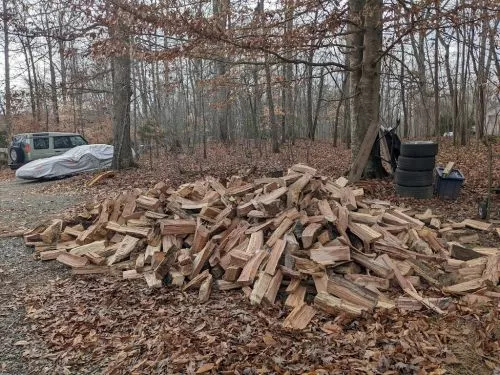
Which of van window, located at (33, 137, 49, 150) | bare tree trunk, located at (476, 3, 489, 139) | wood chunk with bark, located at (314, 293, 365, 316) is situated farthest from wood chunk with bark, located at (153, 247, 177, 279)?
bare tree trunk, located at (476, 3, 489, 139)

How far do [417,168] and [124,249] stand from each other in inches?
207

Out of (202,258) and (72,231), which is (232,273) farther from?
(72,231)

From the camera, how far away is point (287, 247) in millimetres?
4422

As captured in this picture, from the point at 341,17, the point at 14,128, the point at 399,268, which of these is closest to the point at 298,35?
the point at 341,17

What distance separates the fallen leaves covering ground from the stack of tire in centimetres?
420

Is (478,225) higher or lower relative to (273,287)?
higher

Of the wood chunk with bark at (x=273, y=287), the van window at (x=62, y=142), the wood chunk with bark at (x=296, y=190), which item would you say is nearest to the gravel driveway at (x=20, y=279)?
the wood chunk with bark at (x=273, y=287)

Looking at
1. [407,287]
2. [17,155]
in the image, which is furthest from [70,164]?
[407,287]

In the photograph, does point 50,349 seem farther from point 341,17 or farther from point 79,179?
point 79,179

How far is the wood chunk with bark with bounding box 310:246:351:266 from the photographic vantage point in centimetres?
419

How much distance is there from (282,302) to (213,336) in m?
0.86

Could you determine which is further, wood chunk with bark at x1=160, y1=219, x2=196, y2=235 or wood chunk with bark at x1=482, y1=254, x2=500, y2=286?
wood chunk with bark at x1=160, y1=219, x2=196, y2=235

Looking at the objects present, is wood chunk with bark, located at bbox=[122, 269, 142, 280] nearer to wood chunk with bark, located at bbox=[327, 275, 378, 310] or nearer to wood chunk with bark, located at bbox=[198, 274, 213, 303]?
wood chunk with bark, located at bbox=[198, 274, 213, 303]

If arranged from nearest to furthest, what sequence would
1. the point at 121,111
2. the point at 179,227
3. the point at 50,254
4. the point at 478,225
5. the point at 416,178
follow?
the point at 179,227 < the point at 50,254 < the point at 478,225 < the point at 416,178 < the point at 121,111
